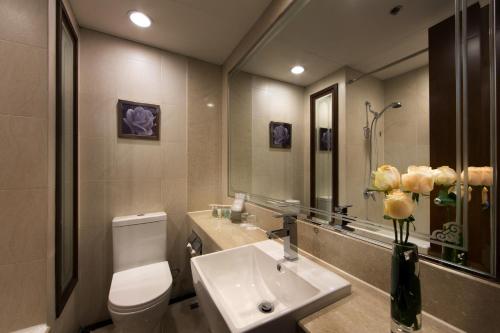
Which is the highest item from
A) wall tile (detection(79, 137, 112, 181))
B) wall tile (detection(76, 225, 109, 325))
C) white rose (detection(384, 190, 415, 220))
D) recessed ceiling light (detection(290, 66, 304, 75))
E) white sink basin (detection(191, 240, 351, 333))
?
recessed ceiling light (detection(290, 66, 304, 75))

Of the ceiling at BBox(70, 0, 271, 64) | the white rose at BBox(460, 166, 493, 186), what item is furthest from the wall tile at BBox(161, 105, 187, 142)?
the white rose at BBox(460, 166, 493, 186)

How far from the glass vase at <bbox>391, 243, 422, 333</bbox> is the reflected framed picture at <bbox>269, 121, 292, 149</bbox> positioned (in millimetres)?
1030

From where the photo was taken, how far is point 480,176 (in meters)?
0.57

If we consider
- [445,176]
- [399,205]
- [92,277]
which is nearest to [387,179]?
[399,205]

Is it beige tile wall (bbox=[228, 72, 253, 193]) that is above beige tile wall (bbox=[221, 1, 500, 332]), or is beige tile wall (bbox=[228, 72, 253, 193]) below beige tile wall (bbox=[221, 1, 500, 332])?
above

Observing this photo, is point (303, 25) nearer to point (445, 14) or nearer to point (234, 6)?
point (234, 6)

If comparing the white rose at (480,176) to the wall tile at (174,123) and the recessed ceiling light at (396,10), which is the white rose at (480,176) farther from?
the wall tile at (174,123)

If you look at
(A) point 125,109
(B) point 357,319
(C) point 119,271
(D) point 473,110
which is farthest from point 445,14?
(C) point 119,271

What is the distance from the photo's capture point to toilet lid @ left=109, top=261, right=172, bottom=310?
1315 millimetres

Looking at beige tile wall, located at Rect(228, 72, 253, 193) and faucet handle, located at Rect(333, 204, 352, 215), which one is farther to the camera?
beige tile wall, located at Rect(228, 72, 253, 193)

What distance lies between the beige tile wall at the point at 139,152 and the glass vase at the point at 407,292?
Result: 1851mm

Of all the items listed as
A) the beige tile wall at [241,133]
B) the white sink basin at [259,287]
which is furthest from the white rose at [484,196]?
the beige tile wall at [241,133]

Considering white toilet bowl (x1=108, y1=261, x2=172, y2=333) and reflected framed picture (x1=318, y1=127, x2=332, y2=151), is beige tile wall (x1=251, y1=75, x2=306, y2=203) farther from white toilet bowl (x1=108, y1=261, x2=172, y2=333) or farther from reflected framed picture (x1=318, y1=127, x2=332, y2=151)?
white toilet bowl (x1=108, y1=261, x2=172, y2=333)

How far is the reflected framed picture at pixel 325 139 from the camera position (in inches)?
45.0
